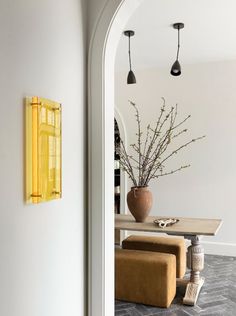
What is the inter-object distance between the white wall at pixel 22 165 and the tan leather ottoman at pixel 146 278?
1.48 metres

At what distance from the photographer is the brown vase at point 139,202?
12.0 ft

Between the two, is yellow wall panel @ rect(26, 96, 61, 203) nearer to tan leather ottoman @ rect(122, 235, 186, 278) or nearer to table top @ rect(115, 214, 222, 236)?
table top @ rect(115, 214, 222, 236)

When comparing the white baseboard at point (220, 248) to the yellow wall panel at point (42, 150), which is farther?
the white baseboard at point (220, 248)

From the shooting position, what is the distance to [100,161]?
75.9 inches

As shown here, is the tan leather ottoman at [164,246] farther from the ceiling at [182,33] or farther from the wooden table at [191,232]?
the ceiling at [182,33]

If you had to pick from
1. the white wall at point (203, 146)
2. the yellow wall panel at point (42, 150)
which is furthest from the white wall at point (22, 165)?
the white wall at point (203, 146)

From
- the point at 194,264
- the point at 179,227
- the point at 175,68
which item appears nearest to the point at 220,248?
the point at 194,264

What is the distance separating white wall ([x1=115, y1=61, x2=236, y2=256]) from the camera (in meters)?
4.98

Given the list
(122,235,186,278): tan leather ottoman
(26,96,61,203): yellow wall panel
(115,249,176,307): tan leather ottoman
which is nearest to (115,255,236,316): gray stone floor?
(115,249,176,307): tan leather ottoman

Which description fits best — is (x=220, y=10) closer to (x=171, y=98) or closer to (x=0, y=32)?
(x=171, y=98)

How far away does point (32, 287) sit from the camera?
1.45 m

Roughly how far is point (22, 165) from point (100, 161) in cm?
62

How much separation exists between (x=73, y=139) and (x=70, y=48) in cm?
45

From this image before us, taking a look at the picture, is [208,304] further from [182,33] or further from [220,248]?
[182,33]
